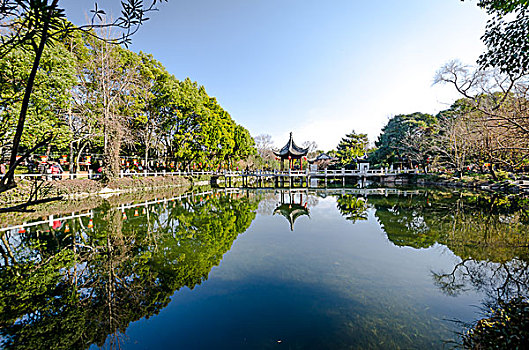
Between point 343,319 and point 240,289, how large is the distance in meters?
1.57

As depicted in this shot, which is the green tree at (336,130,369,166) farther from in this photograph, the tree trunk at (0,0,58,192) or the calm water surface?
the tree trunk at (0,0,58,192)

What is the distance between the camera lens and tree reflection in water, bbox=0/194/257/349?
2.89 meters

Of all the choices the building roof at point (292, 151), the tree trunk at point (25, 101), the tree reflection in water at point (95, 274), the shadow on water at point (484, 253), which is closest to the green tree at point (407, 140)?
the building roof at point (292, 151)

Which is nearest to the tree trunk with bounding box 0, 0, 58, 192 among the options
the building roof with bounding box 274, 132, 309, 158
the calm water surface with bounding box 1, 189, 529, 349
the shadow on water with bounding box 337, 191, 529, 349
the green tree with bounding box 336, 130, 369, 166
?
the calm water surface with bounding box 1, 189, 529, 349

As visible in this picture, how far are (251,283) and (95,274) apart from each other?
261 centimetres

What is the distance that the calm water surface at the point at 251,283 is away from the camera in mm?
2813

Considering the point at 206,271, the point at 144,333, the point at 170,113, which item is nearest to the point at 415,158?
the point at 170,113

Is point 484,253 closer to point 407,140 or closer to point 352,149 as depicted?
point 407,140

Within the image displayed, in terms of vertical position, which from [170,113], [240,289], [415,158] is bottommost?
[240,289]

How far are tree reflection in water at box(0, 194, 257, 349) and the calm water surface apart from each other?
0.07 ft

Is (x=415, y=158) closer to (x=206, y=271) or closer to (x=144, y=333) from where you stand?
(x=206, y=271)

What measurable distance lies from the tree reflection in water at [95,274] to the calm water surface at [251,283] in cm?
2

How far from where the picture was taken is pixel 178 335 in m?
2.82

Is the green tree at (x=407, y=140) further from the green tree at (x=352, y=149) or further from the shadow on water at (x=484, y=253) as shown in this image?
the shadow on water at (x=484, y=253)
